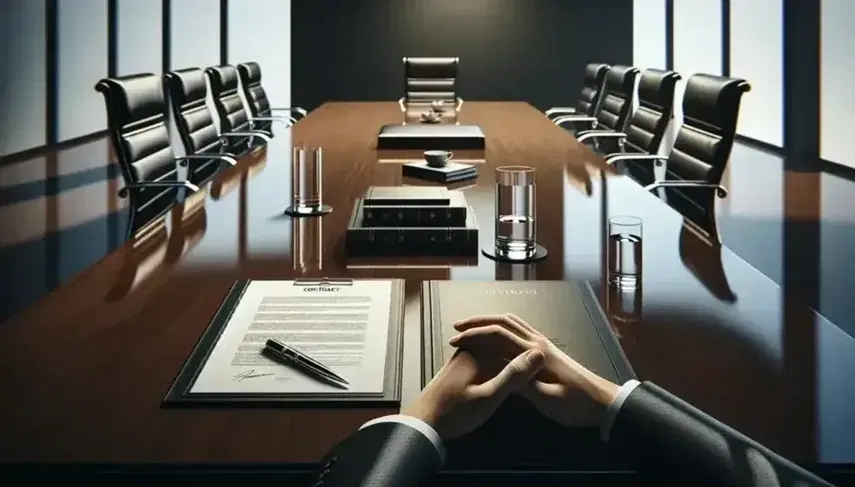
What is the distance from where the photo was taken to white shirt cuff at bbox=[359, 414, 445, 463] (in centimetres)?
69

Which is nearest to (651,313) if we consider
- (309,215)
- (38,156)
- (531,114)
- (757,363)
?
(757,363)

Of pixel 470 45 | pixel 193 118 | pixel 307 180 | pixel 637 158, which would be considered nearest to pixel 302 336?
pixel 307 180

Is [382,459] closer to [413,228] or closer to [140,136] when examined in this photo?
[413,228]

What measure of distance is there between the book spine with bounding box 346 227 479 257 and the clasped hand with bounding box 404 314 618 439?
53 cm

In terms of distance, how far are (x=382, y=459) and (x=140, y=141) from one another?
2.08 meters

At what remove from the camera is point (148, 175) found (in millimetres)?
2533

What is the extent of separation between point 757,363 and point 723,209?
403cm

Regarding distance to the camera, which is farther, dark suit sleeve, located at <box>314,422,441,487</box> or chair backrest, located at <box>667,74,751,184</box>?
chair backrest, located at <box>667,74,751,184</box>

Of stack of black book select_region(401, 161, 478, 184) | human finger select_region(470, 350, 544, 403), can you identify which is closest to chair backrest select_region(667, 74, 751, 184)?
stack of black book select_region(401, 161, 478, 184)

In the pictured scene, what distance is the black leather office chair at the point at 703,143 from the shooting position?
240 centimetres

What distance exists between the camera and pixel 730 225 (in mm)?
4273

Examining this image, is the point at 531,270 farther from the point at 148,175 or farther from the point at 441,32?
the point at 441,32

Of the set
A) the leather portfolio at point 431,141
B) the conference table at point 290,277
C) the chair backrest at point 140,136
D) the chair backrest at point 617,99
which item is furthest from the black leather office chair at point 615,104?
the conference table at point 290,277
